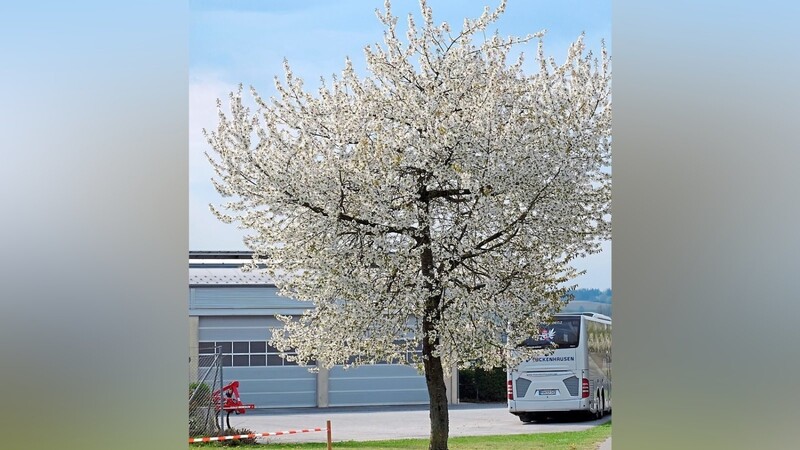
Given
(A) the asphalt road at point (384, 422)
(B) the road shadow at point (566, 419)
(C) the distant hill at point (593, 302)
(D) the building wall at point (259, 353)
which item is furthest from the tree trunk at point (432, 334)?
(D) the building wall at point (259, 353)

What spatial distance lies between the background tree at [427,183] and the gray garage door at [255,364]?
7800mm

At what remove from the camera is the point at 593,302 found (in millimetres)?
15266

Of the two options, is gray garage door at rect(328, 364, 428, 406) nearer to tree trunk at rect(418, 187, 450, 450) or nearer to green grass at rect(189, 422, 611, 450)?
green grass at rect(189, 422, 611, 450)

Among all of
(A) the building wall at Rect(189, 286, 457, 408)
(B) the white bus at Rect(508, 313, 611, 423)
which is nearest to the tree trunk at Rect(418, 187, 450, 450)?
(B) the white bus at Rect(508, 313, 611, 423)

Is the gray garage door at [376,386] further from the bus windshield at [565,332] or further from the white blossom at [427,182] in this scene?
the white blossom at [427,182]

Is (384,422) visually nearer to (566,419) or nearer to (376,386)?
(376,386)

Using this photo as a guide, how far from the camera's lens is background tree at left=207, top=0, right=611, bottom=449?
8016 millimetres

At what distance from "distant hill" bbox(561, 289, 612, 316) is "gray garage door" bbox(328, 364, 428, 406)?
9.57 ft

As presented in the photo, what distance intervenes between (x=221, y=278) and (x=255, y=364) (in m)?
1.50

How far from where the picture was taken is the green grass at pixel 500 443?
37.6 ft
